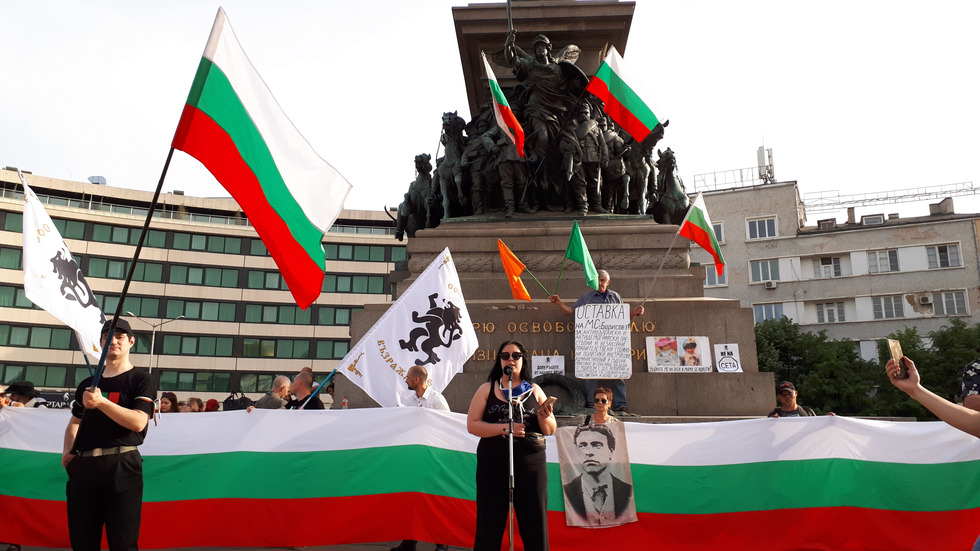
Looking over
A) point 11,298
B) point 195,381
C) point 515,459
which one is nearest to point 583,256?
point 515,459

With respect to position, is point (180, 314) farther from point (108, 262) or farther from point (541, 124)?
point (541, 124)

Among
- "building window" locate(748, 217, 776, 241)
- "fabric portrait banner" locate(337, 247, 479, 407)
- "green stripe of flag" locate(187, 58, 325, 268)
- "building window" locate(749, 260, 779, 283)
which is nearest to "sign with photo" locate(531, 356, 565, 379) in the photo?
"fabric portrait banner" locate(337, 247, 479, 407)

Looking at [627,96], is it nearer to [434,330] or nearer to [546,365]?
[546,365]

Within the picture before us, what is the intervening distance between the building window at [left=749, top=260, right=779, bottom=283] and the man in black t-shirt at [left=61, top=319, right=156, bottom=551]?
55.2 metres

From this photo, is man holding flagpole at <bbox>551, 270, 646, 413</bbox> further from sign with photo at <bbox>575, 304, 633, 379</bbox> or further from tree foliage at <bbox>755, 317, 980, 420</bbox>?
tree foliage at <bbox>755, 317, 980, 420</bbox>

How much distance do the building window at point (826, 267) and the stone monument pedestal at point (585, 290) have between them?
45.5 m

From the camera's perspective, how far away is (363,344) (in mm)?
8367

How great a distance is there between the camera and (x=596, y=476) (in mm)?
7289

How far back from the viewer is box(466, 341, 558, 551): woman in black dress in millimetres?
5176

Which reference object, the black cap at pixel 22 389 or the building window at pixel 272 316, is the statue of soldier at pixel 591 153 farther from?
the building window at pixel 272 316

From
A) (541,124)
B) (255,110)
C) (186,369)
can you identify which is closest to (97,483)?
(255,110)

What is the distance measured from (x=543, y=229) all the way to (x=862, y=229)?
47.2 metres

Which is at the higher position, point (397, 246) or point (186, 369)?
point (397, 246)

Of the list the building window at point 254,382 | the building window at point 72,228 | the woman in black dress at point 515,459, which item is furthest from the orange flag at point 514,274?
the building window at point 72,228
